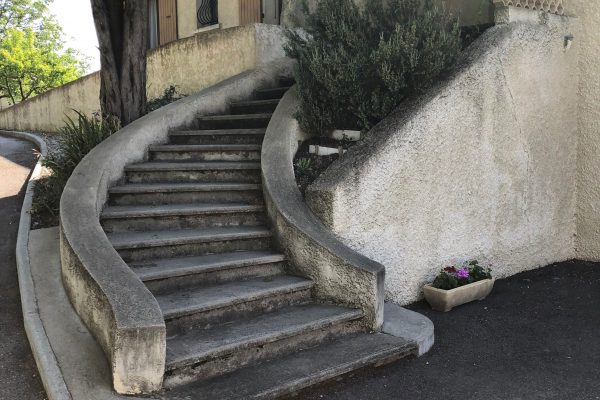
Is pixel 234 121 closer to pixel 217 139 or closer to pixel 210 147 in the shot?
pixel 217 139

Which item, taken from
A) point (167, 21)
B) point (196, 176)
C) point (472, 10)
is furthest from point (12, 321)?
point (167, 21)

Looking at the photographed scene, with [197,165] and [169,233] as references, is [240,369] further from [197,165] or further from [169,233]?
[197,165]

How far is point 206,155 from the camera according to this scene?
5.94 metres

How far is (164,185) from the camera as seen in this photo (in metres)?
5.26

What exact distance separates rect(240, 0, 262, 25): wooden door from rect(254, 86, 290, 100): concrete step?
3.25 metres

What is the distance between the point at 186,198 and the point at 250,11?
20.2ft

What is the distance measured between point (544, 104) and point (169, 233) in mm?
4443

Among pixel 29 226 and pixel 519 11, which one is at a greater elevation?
pixel 519 11

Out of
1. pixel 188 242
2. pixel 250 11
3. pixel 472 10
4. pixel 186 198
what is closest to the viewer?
pixel 188 242

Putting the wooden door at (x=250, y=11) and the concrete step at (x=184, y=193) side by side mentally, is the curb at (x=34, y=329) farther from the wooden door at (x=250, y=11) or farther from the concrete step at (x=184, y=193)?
the wooden door at (x=250, y=11)

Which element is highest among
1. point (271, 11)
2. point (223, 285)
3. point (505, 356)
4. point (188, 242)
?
point (271, 11)

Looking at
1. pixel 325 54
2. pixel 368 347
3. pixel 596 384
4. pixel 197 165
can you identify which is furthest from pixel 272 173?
pixel 596 384

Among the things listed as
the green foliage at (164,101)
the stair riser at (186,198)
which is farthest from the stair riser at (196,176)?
the green foliage at (164,101)

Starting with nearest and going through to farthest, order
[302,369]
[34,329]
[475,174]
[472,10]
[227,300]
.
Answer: [302,369]
[34,329]
[227,300]
[475,174]
[472,10]
